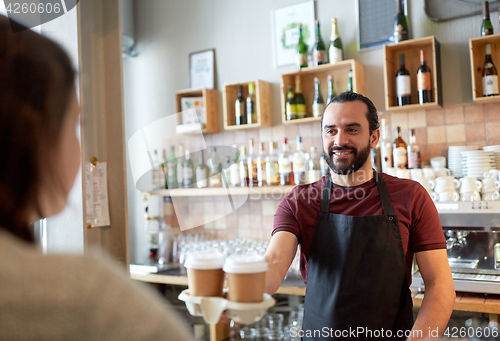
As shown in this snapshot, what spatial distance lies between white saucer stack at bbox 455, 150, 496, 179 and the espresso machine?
0.32m

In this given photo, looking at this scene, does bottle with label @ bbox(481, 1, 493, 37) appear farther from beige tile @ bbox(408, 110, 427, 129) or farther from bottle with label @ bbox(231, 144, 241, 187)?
bottle with label @ bbox(231, 144, 241, 187)

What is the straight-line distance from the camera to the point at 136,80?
4258mm

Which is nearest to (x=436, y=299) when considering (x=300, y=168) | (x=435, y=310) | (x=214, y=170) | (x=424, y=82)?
(x=435, y=310)

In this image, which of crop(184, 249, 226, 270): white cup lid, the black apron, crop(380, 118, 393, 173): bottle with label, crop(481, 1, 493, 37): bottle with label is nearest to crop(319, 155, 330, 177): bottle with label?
crop(380, 118, 393, 173): bottle with label

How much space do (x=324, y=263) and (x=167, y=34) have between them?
308 cm

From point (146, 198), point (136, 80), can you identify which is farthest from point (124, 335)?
point (136, 80)

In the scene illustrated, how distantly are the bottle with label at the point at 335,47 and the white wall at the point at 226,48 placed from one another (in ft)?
0.27

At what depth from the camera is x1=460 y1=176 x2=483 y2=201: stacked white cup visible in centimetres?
248

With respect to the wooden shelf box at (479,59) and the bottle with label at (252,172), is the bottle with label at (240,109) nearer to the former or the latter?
the bottle with label at (252,172)

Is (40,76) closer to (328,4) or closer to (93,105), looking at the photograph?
(93,105)

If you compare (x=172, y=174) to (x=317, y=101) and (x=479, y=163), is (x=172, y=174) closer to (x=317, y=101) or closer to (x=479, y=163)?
(x=317, y=101)

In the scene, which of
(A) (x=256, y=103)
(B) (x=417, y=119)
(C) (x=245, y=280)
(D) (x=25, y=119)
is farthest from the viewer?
(A) (x=256, y=103)

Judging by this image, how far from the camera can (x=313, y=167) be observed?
128 inches

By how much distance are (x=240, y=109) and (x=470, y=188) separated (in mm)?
1782
